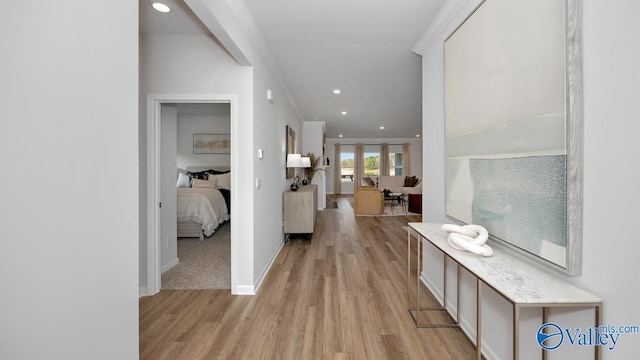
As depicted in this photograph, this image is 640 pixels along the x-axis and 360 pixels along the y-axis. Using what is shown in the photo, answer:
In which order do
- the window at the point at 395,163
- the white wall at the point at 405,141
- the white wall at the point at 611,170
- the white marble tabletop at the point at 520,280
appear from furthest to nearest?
the window at the point at 395,163
the white wall at the point at 405,141
the white marble tabletop at the point at 520,280
the white wall at the point at 611,170

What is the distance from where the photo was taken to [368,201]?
7164mm

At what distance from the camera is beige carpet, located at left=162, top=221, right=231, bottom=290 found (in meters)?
2.84

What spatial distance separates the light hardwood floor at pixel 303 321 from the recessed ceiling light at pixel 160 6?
2608 mm

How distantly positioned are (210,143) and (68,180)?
622 cm

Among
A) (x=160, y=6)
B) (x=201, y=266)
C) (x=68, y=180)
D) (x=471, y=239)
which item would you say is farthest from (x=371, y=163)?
(x=68, y=180)

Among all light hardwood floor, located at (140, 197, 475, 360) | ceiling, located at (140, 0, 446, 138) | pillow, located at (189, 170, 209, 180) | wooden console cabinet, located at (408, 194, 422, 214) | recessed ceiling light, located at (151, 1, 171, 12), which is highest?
ceiling, located at (140, 0, 446, 138)

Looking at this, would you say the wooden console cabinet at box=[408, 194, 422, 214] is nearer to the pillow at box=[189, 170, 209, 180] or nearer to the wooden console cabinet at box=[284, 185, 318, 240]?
the wooden console cabinet at box=[284, 185, 318, 240]

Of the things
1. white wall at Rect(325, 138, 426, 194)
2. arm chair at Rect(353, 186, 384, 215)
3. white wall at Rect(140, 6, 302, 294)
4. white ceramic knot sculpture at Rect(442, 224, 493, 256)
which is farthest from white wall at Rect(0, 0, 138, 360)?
white wall at Rect(325, 138, 426, 194)

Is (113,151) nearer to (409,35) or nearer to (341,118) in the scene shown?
(409,35)

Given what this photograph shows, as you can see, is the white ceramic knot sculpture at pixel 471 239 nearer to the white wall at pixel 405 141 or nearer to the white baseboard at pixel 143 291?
the white baseboard at pixel 143 291

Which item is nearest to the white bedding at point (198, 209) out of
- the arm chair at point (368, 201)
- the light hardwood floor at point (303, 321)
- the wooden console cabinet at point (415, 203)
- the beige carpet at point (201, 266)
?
the beige carpet at point (201, 266)

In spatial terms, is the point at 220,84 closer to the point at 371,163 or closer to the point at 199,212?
the point at 199,212

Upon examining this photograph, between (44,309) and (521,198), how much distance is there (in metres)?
1.96

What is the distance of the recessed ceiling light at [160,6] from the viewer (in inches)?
84.7
